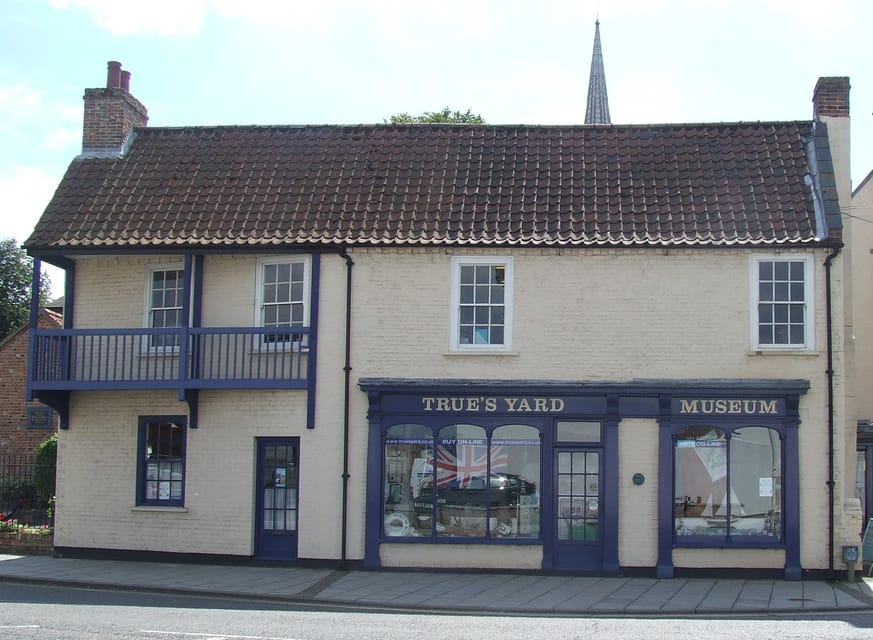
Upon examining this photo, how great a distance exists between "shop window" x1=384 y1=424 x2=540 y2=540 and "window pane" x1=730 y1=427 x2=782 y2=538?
3240mm

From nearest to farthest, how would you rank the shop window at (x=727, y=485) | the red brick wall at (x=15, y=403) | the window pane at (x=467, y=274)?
the shop window at (x=727, y=485) < the window pane at (x=467, y=274) < the red brick wall at (x=15, y=403)

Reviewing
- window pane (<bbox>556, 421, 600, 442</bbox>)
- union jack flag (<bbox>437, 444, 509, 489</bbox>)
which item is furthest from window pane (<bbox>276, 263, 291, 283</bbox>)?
window pane (<bbox>556, 421, 600, 442</bbox>)

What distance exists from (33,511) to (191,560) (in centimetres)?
556

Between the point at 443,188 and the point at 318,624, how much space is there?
8.85 m

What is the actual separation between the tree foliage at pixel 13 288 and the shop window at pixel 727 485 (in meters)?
31.3

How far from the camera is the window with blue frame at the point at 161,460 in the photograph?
17.9 meters

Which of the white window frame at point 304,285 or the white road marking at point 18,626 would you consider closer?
the white road marking at point 18,626

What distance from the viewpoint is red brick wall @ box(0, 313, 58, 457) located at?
1103 inches

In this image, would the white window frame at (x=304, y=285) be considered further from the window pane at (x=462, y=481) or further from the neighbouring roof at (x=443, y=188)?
the window pane at (x=462, y=481)

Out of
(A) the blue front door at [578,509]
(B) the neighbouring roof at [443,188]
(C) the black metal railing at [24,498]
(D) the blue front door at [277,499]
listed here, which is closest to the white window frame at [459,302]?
(B) the neighbouring roof at [443,188]

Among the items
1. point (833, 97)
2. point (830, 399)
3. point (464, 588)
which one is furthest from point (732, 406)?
point (833, 97)

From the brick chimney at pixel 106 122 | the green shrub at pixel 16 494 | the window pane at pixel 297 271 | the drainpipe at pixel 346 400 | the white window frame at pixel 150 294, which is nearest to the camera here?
the drainpipe at pixel 346 400

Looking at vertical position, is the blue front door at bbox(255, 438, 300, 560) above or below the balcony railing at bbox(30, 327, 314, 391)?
below

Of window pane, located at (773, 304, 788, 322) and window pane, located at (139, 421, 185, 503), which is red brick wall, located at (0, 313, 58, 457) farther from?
window pane, located at (773, 304, 788, 322)
